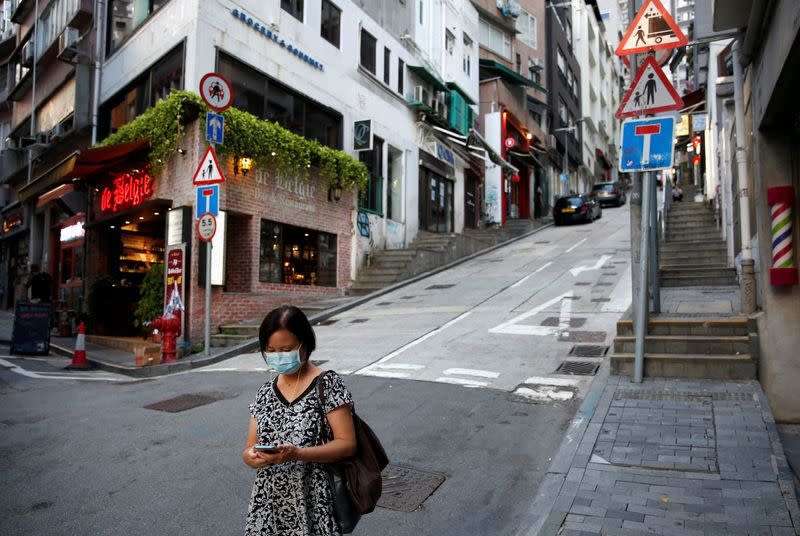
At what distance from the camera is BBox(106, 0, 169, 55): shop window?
15.7 meters

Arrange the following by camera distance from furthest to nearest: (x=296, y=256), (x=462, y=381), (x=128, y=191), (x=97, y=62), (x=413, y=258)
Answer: (x=413, y=258)
(x=97, y=62)
(x=296, y=256)
(x=128, y=191)
(x=462, y=381)

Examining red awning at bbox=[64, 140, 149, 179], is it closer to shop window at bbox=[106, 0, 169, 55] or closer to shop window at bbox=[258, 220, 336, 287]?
shop window at bbox=[258, 220, 336, 287]

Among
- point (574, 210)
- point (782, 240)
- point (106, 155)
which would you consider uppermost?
point (574, 210)

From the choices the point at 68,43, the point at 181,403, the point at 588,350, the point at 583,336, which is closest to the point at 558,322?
the point at 583,336

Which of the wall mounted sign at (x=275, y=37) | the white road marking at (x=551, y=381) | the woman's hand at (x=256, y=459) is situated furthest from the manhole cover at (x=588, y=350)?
the wall mounted sign at (x=275, y=37)

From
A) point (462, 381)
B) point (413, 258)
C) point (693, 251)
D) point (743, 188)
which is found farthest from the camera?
point (413, 258)

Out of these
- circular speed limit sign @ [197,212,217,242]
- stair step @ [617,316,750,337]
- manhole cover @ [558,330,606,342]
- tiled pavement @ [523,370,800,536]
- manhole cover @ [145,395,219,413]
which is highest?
circular speed limit sign @ [197,212,217,242]

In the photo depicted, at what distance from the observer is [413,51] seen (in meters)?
23.7

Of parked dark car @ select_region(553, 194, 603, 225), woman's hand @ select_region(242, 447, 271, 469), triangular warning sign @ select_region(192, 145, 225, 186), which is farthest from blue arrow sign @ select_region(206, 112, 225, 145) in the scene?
parked dark car @ select_region(553, 194, 603, 225)

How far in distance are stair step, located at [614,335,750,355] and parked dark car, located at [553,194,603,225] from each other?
2567cm

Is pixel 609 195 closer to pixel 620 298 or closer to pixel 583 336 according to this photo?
pixel 620 298

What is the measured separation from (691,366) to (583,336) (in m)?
2.75

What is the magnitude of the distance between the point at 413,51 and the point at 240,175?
13.0 metres

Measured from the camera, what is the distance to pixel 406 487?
4.50 metres
